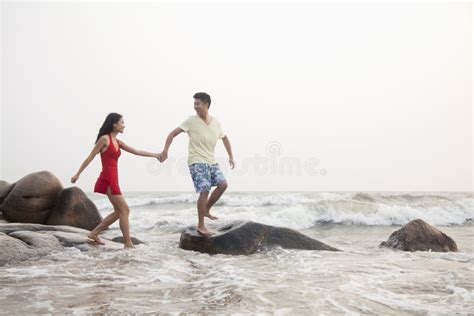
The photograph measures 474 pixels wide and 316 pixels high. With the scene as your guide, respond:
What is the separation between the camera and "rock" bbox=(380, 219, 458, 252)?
7.32 metres

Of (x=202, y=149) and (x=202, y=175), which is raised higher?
(x=202, y=149)

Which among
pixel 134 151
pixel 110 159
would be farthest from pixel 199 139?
pixel 110 159

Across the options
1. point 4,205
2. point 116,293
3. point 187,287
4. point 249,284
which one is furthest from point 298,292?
point 4,205

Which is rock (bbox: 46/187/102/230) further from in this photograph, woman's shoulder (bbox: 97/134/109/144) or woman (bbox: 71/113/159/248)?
woman's shoulder (bbox: 97/134/109/144)

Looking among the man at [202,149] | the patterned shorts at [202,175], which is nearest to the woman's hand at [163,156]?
the man at [202,149]

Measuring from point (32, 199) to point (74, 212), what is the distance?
1181mm

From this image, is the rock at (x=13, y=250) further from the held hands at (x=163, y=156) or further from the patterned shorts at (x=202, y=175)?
the patterned shorts at (x=202, y=175)

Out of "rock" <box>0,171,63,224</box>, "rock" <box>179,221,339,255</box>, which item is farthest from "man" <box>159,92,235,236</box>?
"rock" <box>0,171,63,224</box>

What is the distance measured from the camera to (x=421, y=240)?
7.40 meters

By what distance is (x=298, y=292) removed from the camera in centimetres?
380

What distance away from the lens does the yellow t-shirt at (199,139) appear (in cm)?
602

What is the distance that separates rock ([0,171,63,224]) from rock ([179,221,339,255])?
5.22 metres

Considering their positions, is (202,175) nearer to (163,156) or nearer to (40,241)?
(163,156)

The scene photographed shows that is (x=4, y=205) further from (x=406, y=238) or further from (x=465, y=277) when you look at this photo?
(x=465, y=277)
